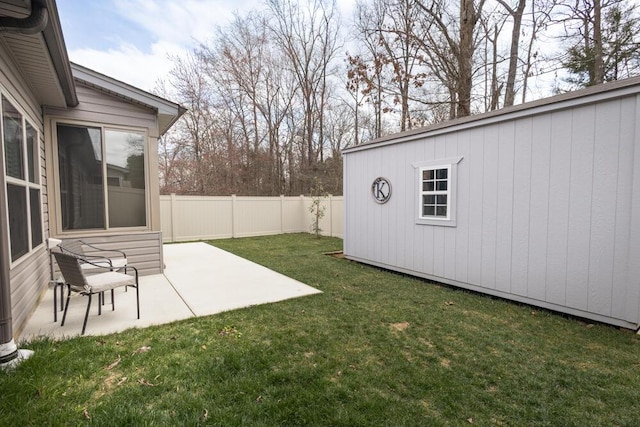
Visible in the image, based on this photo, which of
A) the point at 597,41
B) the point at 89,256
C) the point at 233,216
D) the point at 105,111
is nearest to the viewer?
the point at 89,256

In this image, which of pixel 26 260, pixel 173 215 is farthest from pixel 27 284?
pixel 173 215

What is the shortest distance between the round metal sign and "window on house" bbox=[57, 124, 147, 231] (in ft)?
13.4

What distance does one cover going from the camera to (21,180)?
3172 millimetres

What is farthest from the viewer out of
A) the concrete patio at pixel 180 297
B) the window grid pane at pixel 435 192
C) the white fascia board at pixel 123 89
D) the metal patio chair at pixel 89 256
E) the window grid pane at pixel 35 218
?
the window grid pane at pixel 435 192

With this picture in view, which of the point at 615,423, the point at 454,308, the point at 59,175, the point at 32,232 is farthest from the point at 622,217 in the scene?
the point at 59,175

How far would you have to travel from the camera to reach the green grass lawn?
6.10ft

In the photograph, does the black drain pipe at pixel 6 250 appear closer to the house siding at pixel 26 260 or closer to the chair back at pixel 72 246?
the house siding at pixel 26 260

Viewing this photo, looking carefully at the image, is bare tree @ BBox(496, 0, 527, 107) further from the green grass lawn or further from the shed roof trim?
the green grass lawn

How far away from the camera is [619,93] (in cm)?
306

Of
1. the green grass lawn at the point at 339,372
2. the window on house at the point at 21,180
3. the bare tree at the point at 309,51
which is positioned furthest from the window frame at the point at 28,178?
the bare tree at the point at 309,51

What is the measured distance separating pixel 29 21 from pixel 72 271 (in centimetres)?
211

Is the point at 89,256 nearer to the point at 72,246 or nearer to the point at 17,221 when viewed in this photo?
the point at 72,246

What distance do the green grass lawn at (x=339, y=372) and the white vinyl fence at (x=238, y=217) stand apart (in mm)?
7225

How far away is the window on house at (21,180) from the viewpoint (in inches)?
111
